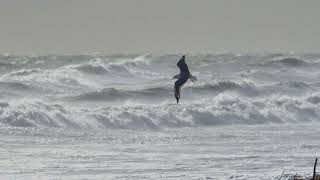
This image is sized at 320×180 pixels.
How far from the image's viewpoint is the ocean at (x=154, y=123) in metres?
19.1

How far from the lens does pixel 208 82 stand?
41.2m

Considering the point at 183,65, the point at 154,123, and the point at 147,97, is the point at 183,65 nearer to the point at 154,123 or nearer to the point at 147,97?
the point at 154,123

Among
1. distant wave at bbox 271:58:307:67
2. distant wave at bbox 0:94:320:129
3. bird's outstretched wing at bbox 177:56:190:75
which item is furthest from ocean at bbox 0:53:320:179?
bird's outstretched wing at bbox 177:56:190:75

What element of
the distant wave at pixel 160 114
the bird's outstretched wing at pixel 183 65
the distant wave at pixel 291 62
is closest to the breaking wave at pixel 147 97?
the distant wave at pixel 160 114

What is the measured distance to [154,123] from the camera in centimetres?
2973

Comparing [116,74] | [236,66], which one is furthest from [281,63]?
[116,74]

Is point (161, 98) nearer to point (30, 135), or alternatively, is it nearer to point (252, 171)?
point (30, 135)

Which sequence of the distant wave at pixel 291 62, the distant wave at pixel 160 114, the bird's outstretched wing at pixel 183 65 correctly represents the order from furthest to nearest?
the distant wave at pixel 291 62, the distant wave at pixel 160 114, the bird's outstretched wing at pixel 183 65

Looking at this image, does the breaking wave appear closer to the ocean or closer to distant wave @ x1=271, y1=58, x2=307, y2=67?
the ocean

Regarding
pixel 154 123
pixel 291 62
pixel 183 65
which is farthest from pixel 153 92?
pixel 183 65

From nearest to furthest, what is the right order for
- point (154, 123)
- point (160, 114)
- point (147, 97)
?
point (154, 123)
point (160, 114)
point (147, 97)

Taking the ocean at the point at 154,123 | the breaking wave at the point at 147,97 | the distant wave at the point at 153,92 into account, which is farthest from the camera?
the distant wave at the point at 153,92

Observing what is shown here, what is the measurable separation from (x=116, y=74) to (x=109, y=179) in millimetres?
31343

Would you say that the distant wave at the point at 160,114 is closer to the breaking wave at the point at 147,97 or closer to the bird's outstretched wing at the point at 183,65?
the breaking wave at the point at 147,97
